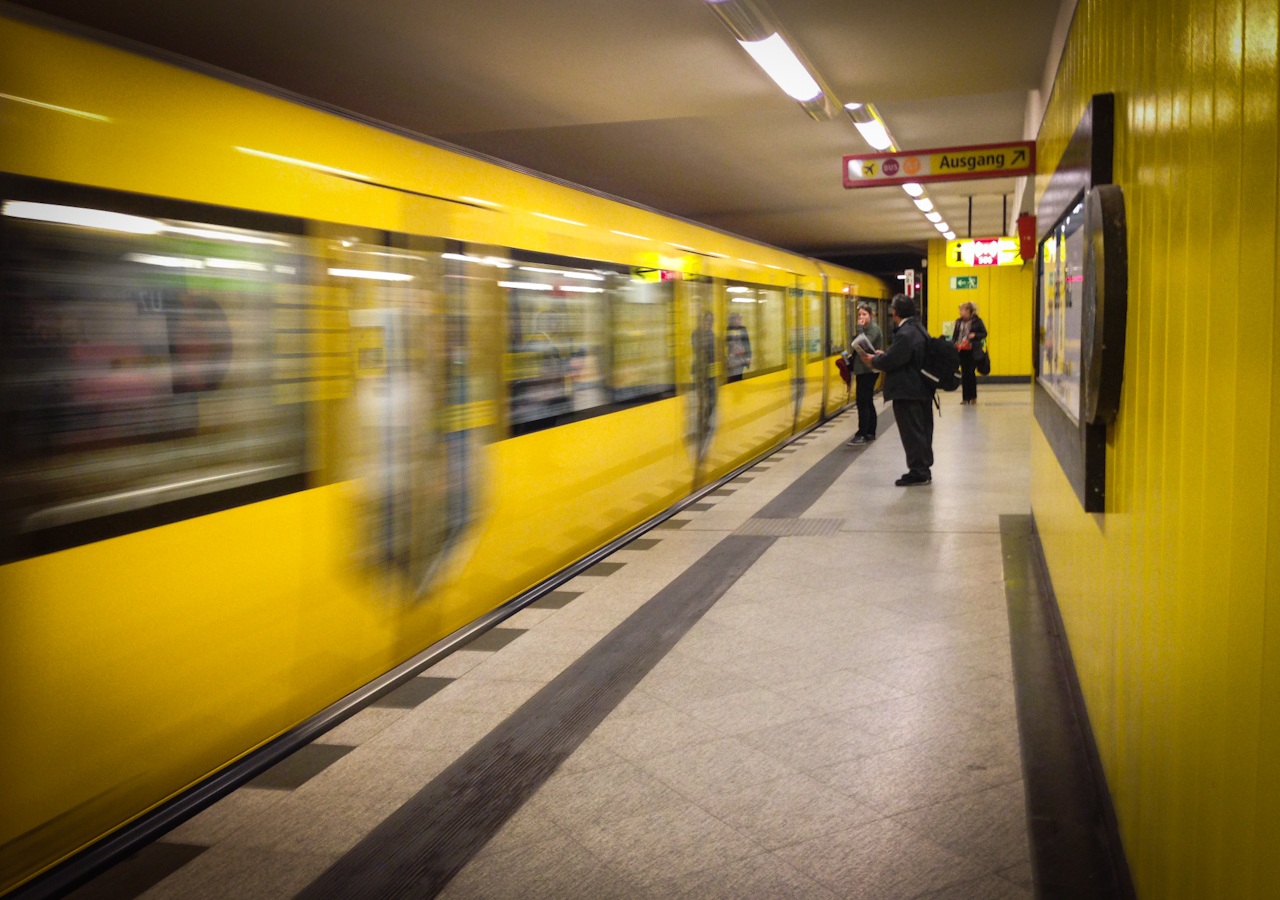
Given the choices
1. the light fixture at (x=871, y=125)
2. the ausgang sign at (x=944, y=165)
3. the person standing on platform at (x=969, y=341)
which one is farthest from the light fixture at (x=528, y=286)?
the person standing on platform at (x=969, y=341)

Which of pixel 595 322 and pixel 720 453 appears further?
pixel 720 453

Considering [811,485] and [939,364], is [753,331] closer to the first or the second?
[811,485]

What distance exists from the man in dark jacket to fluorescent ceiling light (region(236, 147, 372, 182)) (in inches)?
240

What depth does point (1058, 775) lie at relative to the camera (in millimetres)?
3496

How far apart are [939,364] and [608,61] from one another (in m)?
4.08

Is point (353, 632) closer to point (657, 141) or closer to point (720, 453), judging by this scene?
point (720, 453)

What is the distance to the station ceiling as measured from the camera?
600cm

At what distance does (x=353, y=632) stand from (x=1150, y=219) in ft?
10.2

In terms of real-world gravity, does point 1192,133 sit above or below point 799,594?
above

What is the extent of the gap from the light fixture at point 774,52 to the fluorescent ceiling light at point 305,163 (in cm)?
226

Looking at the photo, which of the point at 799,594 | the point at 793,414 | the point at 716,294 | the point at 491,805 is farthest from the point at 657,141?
the point at 491,805

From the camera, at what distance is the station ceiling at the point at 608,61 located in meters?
6.00

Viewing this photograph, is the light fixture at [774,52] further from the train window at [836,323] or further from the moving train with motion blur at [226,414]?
the train window at [836,323]

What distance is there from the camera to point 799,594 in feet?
19.1
